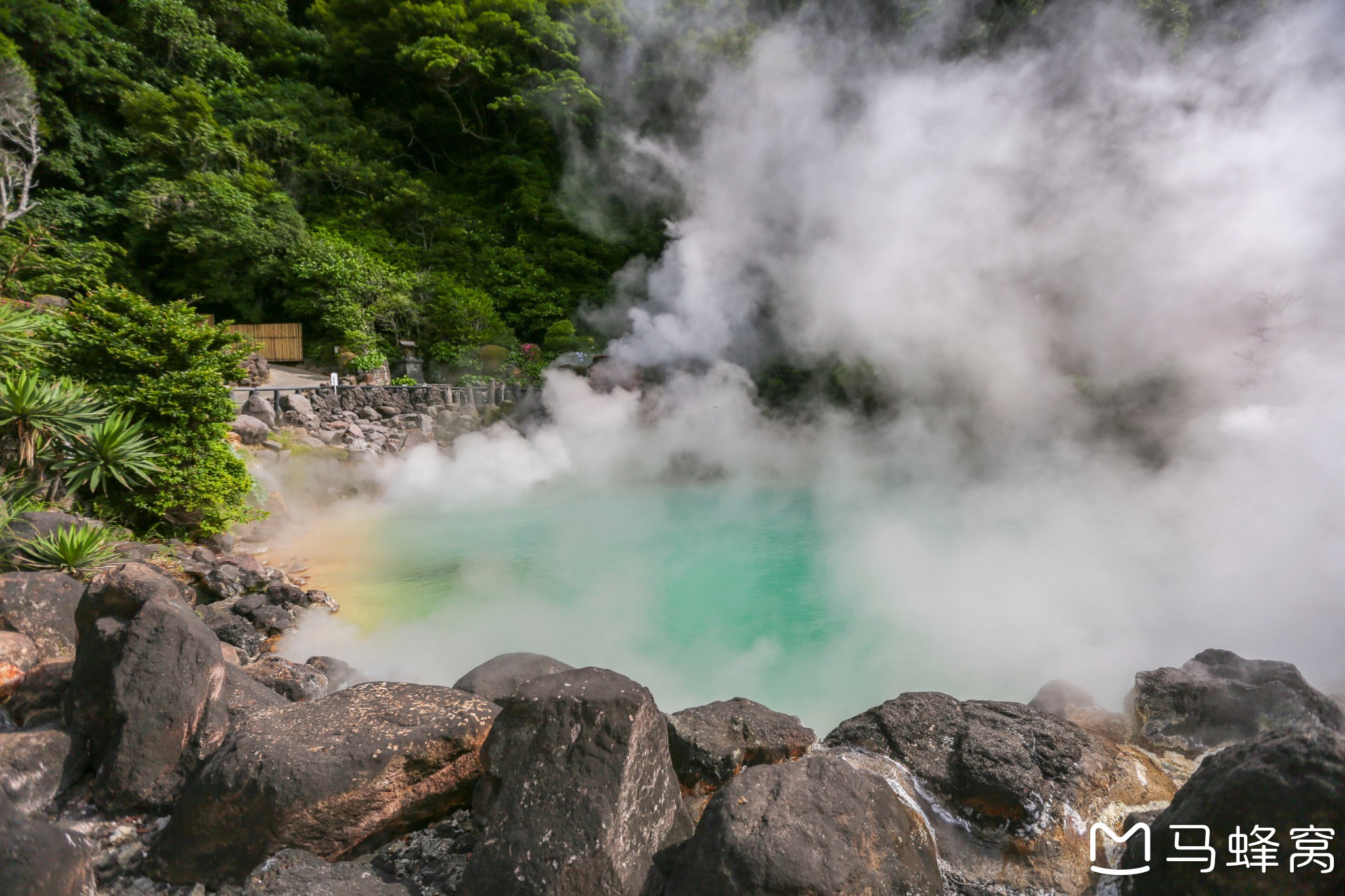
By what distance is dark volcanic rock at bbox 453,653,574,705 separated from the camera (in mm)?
3457

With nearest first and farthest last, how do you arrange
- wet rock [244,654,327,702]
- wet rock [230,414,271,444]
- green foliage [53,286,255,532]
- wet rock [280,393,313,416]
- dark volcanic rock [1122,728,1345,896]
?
dark volcanic rock [1122,728,1345,896], wet rock [244,654,327,702], green foliage [53,286,255,532], wet rock [230,414,271,444], wet rock [280,393,313,416]

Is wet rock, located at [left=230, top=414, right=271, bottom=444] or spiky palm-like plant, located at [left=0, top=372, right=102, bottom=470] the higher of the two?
wet rock, located at [left=230, top=414, right=271, bottom=444]

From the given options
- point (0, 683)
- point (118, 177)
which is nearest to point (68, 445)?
point (0, 683)

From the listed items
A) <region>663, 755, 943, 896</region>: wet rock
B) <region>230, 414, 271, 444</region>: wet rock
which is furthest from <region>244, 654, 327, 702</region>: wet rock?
<region>230, 414, 271, 444</region>: wet rock


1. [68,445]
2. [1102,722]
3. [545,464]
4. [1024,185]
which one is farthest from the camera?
[545,464]

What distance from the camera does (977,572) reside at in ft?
22.5

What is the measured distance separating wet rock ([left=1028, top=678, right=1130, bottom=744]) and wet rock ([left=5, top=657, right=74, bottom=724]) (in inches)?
222

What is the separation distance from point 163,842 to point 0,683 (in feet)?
6.06

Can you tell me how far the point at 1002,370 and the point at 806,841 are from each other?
11.9 m

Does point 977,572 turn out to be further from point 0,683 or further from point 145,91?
point 145,91

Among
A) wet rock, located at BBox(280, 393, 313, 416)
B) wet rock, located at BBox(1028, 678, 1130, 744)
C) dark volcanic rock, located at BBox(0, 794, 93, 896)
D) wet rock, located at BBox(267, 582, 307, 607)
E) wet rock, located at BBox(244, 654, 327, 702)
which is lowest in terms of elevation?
dark volcanic rock, located at BBox(0, 794, 93, 896)

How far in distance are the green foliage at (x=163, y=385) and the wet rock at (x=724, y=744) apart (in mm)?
6928

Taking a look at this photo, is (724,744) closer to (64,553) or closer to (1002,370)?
(64,553)

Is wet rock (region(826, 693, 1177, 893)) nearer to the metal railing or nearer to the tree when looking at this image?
A: the metal railing
